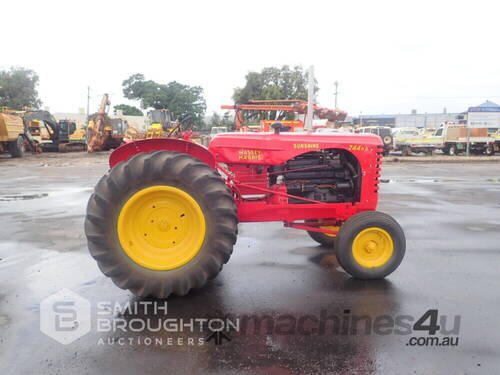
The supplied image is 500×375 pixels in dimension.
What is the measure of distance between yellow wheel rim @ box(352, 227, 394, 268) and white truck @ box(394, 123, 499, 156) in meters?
24.2

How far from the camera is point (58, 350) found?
2.92 metres

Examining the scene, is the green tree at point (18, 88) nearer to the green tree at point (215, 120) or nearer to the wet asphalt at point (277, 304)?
the green tree at point (215, 120)

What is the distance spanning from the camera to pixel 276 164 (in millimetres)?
4375

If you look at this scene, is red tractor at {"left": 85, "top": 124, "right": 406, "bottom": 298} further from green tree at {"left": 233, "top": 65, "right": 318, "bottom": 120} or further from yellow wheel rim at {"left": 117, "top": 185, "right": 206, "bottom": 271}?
green tree at {"left": 233, "top": 65, "right": 318, "bottom": 120}

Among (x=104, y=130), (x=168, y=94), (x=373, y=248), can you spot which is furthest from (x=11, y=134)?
(x=168, y=94)

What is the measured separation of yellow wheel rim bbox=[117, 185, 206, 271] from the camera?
12.0ft

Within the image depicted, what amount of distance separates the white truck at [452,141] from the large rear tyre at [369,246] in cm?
2420

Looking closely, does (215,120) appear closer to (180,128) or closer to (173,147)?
(180,128)

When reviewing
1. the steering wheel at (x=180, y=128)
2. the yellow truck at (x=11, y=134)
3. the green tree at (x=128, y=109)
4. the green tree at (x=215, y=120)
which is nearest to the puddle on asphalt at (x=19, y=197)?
the steering wheel at (x=180, y=128)

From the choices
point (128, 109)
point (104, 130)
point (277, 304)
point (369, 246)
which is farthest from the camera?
point (128, 109)

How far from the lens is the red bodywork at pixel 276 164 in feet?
14.2

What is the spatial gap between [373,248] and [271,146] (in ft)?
4.98

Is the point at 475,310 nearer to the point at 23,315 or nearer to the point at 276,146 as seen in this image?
the point at 276,146

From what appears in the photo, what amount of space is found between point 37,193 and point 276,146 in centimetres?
796
